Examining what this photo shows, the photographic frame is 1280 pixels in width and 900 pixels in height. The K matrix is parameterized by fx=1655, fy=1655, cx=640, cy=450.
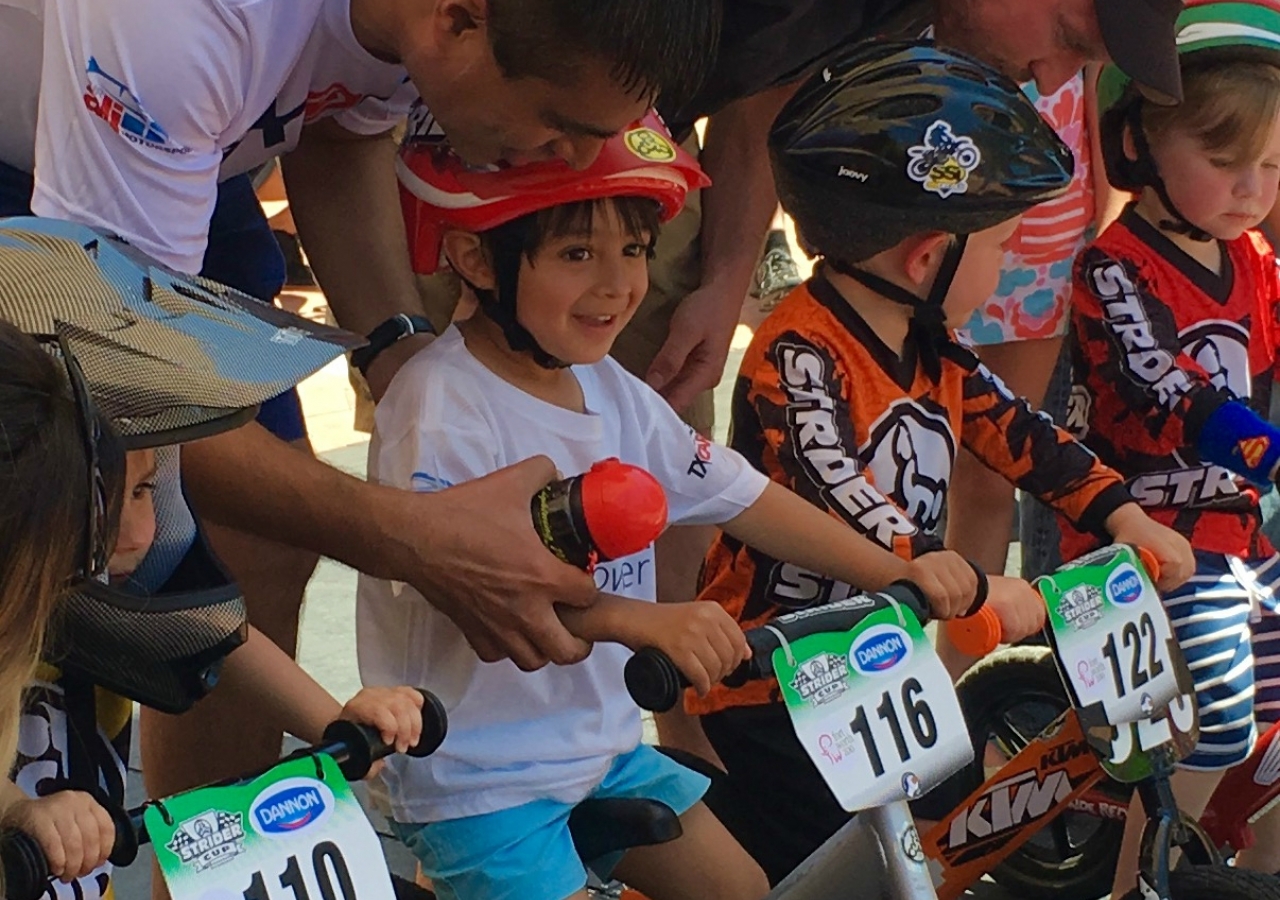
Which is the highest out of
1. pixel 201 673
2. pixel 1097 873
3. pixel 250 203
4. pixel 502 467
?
pixel 250 203

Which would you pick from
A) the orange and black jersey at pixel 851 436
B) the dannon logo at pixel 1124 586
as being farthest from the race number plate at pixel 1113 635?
the orange and black jersey at pixel 851 436

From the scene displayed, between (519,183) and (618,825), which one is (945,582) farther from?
(519,183)

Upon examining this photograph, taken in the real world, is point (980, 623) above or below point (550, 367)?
below

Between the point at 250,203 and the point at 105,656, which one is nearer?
the point at 105,656

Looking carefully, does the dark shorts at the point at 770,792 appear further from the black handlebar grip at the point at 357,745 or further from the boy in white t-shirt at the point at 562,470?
the black handlebar grip at the point at 357,745

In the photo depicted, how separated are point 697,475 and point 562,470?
0.64 ft

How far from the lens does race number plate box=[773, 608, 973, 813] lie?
5.90 ft

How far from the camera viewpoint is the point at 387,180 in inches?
103

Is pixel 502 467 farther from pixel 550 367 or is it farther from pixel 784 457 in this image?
pixel 784 457

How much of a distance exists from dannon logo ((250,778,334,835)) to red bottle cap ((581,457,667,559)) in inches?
18.9

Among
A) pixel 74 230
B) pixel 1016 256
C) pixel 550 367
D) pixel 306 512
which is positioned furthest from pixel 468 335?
pixel 1016 256

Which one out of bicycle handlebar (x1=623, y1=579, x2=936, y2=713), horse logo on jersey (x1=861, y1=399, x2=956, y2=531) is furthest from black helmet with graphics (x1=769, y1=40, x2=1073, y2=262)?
bicycle handlebar (x1=623, y1=579, x2=936, y2=713)

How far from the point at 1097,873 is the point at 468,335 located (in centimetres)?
169

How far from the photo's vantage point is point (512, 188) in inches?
83.4
